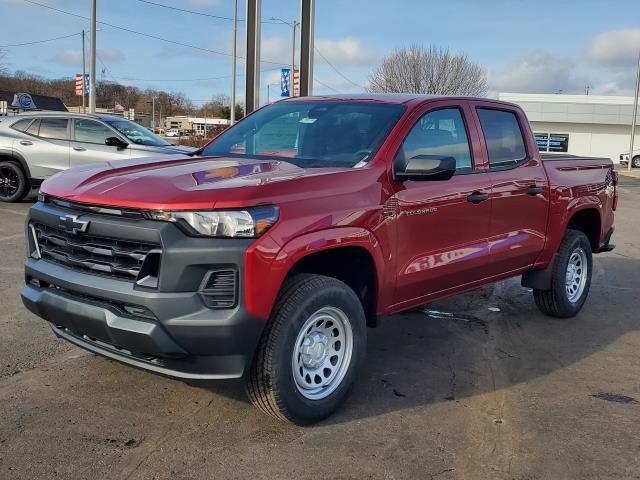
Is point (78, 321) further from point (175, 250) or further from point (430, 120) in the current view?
point (430, 120)

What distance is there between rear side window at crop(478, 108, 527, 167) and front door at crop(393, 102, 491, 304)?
0.22 meters

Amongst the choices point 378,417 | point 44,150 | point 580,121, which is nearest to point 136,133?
point 44,150

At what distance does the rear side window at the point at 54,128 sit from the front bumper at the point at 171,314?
1016cm

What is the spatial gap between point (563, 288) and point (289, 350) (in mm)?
3553

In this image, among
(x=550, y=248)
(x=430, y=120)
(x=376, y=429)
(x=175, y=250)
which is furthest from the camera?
(x=550, y=248)

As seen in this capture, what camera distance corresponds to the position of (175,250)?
3.15 m

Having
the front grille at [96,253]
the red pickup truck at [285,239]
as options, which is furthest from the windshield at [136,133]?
the front grille at [96,253]

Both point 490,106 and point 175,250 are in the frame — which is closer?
point 175,250

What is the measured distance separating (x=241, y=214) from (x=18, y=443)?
1685 millimetres

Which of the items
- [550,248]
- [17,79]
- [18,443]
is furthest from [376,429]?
[17,79]

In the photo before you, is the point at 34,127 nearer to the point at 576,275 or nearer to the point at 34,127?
the point at 34,127

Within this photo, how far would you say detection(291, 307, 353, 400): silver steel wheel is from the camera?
3652 mm

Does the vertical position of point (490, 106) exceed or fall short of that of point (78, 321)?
it exceeds it

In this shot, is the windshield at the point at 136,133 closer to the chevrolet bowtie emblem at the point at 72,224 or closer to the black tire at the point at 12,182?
the black tire at the point at 12,182
